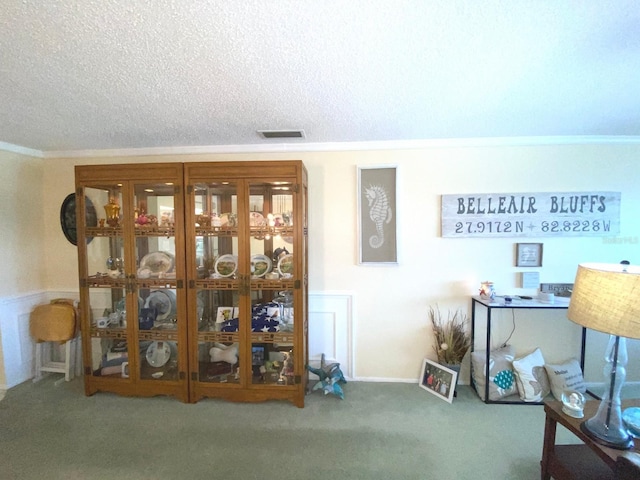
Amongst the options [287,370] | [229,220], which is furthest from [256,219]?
[287,370]

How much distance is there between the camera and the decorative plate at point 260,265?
94.9 inches

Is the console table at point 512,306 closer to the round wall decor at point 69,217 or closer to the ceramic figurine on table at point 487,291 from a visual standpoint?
the ceramic figurine on table at point 487,291

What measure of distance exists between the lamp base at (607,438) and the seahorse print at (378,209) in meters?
1.74

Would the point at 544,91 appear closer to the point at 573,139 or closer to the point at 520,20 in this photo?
the point at 520,20

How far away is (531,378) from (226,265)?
2.80 m

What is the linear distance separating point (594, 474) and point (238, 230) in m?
2.63

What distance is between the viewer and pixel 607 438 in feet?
4.30

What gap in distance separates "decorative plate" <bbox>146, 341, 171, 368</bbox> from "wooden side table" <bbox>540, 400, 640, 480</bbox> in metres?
2.85

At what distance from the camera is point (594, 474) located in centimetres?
143

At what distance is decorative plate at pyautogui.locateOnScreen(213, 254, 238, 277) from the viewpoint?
2.43m

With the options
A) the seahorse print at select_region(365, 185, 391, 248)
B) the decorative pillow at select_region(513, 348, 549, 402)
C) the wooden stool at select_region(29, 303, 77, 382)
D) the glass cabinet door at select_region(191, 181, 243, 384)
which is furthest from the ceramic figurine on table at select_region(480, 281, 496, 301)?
the wooden stool at select_region(29, 303, 77, 382)

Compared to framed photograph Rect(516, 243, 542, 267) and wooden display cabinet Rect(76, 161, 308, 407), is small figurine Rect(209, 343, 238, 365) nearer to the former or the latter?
wooden display cabinet Rect(76, 161, 308, 407)

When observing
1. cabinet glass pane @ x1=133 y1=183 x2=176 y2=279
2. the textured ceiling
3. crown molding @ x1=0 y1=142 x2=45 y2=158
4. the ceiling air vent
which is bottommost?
cabinet glass pane @ x1=133 y1=183 x2=176 y2=279

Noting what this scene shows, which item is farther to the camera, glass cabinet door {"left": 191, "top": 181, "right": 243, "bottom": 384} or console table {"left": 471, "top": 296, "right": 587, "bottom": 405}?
glass cabinet door {"left": 191, "top": 181, "right": 243, "bottom": 384}
